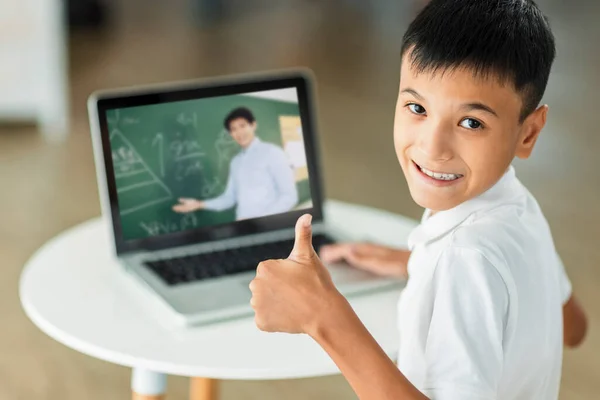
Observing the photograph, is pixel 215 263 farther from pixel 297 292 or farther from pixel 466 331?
pixel 466 331

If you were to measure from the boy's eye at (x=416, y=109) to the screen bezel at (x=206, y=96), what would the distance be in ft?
1.43

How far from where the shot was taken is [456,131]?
1020 mm

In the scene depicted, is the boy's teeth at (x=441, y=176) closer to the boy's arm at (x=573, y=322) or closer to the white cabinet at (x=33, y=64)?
the boy's arm at (x=573, y=322)

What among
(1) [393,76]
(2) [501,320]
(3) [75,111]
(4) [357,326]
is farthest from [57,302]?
(1) [393,76]

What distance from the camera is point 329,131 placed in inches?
162

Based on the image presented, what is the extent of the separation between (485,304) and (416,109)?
8.8 inches

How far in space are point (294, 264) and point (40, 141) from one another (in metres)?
3.09

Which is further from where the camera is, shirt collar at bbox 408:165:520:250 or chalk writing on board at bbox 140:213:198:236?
chalk writing on board at bbox 140:213:198:236

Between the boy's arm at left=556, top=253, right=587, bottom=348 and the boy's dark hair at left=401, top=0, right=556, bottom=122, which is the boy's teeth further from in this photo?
the boy's arm at left=556, top=253, right=587, bottom=348

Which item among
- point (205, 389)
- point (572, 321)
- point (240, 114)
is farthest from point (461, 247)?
point (205, 389)

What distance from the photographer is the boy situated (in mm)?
992

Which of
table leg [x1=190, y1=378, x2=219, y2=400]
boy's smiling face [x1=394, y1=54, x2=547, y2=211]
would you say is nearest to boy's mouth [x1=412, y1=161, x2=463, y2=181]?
boy's smiling face [x1=394, y1=54, x2=547, y2=211]

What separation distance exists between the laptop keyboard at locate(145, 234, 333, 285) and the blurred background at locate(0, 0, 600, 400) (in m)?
0.89

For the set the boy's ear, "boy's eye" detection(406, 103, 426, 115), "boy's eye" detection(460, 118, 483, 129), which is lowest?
the boy's ear
